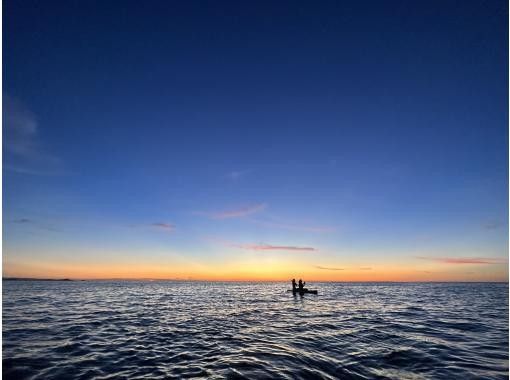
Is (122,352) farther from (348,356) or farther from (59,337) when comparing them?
(348,356)

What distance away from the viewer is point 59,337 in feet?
57.2

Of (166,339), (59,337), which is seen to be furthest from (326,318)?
(59,337)

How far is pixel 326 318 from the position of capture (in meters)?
26.5

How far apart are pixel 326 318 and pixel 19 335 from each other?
20780 mm

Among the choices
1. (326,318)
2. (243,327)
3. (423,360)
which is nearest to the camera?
(423,360)

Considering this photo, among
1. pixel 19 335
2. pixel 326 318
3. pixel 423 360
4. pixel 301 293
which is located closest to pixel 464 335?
pixel 423 360

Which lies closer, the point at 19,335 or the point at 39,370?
the point at 39,370

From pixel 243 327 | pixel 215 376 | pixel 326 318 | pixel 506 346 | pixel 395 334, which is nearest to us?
pixel 215 376

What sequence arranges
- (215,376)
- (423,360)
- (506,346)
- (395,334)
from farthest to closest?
(395,334) → (506,346) → (423,360) → (215,376)

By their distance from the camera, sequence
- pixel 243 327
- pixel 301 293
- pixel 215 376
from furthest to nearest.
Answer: pixel 301 293 < pixel 243 327 < pixel 215 376

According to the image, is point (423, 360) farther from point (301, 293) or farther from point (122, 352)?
point (301, 293)

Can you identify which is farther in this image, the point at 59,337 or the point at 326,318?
the point at 326,318

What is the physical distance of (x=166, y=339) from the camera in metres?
17.4

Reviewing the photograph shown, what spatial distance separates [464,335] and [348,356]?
10.3m
